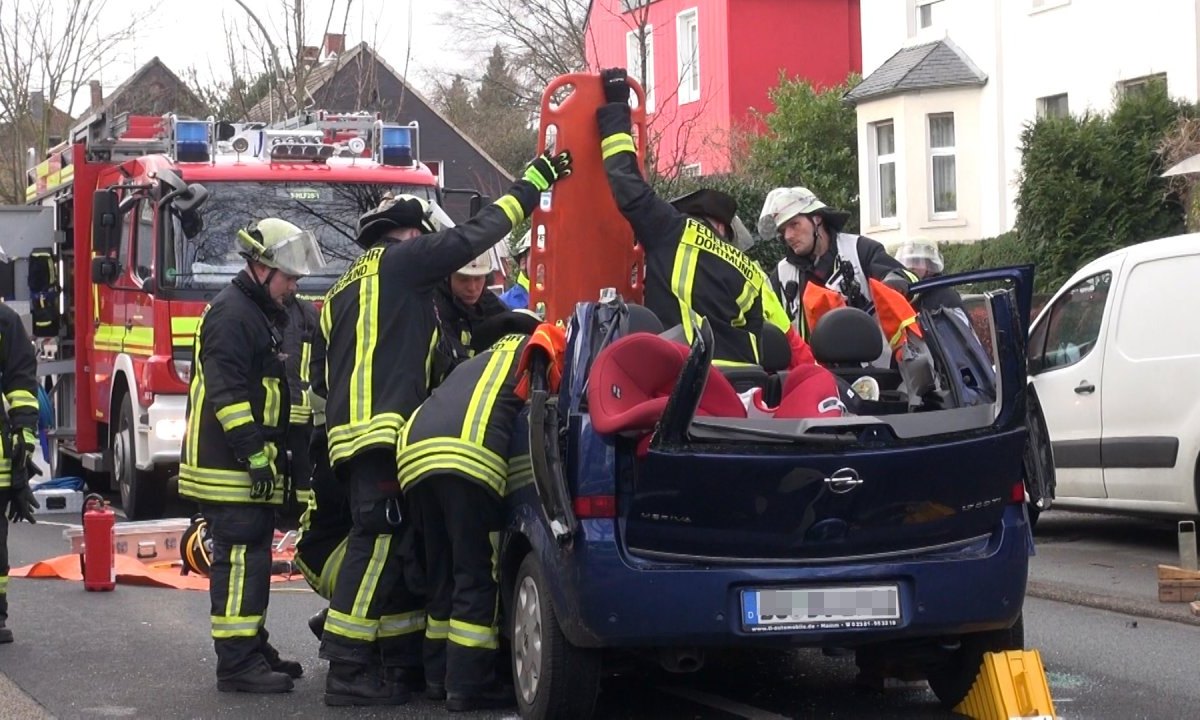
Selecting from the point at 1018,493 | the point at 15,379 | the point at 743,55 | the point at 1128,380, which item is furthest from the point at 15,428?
the point at 743,55

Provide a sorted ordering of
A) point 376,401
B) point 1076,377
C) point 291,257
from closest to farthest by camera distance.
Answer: point 376,401 < point 291,257 < point 1076,377

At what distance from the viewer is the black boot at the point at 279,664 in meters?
7.39

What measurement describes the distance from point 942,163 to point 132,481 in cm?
1945

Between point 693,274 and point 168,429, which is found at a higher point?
point 693,274

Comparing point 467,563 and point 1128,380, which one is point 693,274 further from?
point 1128,380

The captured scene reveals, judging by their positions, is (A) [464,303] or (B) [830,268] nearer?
(A) [464,303]

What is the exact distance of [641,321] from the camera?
6117mm

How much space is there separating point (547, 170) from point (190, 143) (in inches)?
266

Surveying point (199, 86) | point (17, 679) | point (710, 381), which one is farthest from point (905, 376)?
point (199, 86)

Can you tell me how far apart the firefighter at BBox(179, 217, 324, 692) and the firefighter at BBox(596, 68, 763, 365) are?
1386mm

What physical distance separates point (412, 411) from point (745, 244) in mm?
1762

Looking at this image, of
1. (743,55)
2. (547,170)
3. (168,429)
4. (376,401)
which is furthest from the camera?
(743,55)

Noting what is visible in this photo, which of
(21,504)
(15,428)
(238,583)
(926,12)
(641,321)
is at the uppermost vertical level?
(926,12)

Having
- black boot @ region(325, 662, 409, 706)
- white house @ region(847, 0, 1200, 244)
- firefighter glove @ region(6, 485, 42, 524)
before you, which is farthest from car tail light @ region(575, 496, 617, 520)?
white house @ region(847, 0, 1200, 244)
